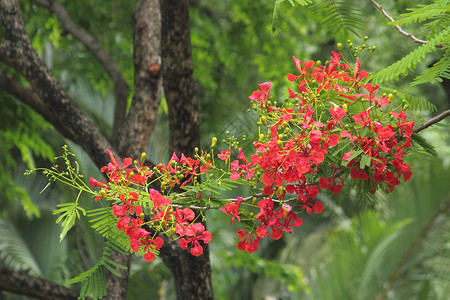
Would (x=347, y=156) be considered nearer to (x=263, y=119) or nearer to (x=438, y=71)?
(x=263, y=119)

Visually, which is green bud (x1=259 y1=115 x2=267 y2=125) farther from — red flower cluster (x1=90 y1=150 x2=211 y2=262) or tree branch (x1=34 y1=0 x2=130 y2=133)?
tree branch (x1=34 y1=0 x2=130 y2=133)

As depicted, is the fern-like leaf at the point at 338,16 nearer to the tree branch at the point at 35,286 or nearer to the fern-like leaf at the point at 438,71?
the fern-like leaf at the point at 438,71

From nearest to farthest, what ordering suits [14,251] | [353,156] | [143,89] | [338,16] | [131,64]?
[353,156]
[338,16]
[143,89]
[131,64]
[14,251]

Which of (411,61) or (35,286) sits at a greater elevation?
(35,286)

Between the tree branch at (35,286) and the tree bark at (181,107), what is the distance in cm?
68

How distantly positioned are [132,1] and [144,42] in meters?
1.47

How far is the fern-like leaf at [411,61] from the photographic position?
1.71 m

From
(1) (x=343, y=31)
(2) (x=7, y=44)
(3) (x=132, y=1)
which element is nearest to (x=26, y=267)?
(3) (x=132, y=1)

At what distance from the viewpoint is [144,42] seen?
3629 mm

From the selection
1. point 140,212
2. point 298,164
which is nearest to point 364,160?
point 298,164

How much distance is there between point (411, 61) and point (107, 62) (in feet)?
8.52

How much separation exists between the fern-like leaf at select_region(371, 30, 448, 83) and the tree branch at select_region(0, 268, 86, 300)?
2.17 metres

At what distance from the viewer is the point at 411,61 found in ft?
5.80

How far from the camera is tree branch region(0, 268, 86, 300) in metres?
3.15
